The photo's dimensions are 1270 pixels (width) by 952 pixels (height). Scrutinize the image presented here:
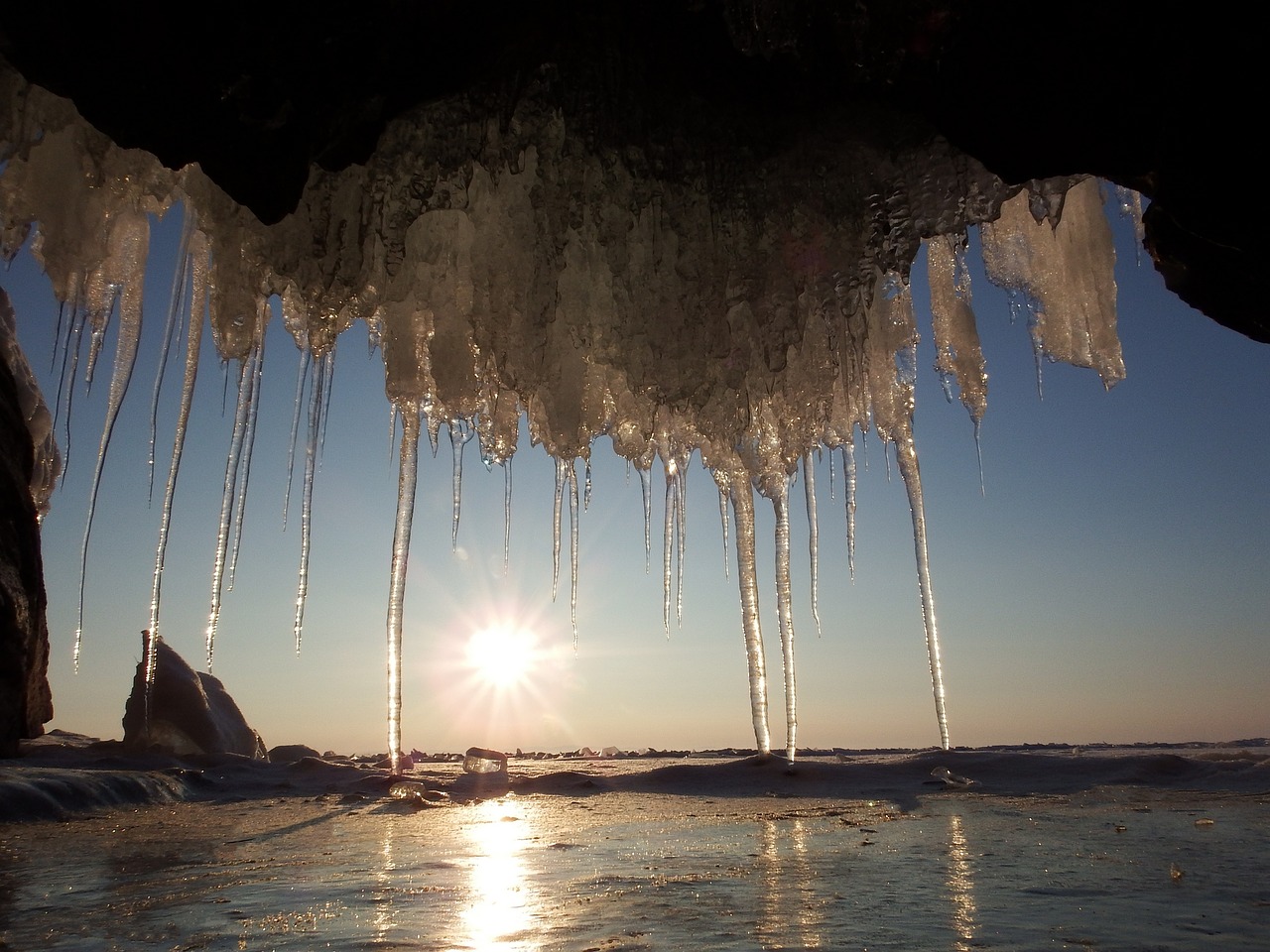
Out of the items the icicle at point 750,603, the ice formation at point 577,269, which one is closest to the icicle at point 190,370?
the ice formation at point 577,269

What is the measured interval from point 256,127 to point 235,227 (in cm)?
126

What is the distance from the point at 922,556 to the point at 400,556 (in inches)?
155

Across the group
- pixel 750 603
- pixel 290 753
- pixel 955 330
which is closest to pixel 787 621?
pixel 750 603

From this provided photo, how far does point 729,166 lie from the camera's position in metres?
4.66

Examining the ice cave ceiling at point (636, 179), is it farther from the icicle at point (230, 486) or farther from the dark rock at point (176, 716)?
the dark rock at point (176, 716)

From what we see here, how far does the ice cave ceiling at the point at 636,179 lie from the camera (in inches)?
140

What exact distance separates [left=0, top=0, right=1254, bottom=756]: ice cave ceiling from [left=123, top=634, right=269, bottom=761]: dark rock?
555cm

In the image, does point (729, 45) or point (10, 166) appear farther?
point (10, 166)

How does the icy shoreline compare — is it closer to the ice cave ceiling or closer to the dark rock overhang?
the ice cave ceiling

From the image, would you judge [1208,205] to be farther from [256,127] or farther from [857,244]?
[256,127]

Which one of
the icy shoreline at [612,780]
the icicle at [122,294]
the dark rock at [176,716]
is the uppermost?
the icicle at [122,294]

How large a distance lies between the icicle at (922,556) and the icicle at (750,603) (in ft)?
4.18

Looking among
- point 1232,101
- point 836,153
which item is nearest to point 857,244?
point 836,153

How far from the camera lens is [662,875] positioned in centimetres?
233
